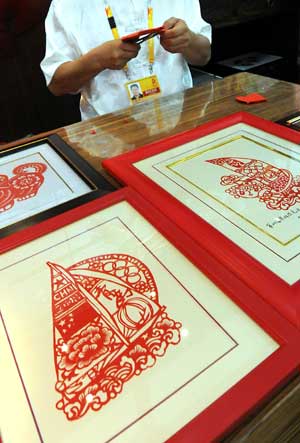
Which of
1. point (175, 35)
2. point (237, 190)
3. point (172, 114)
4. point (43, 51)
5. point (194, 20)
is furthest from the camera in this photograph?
point (43, 51)

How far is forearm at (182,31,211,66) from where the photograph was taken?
1.06m

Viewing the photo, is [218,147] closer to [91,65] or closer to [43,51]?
[91,65]

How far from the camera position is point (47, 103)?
1.81m

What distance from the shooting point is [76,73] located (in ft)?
3.28

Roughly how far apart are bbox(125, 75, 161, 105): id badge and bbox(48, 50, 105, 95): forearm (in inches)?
4.3

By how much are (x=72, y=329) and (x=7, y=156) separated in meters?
0.48

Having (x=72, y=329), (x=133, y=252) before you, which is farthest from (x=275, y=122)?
(x=72, y=329)

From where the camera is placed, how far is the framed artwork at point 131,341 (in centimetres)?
29

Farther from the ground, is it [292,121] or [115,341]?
[292,121]

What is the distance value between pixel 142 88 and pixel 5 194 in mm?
617

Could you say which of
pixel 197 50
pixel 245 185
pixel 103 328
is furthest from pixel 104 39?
pixel 103 328

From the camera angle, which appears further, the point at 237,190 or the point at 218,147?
the point at 218,147

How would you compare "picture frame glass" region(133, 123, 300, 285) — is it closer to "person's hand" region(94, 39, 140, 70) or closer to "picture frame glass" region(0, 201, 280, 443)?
"picture frame glass" region(0, 201, 280, 443)

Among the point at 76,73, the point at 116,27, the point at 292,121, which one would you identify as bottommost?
the point at 292,121
